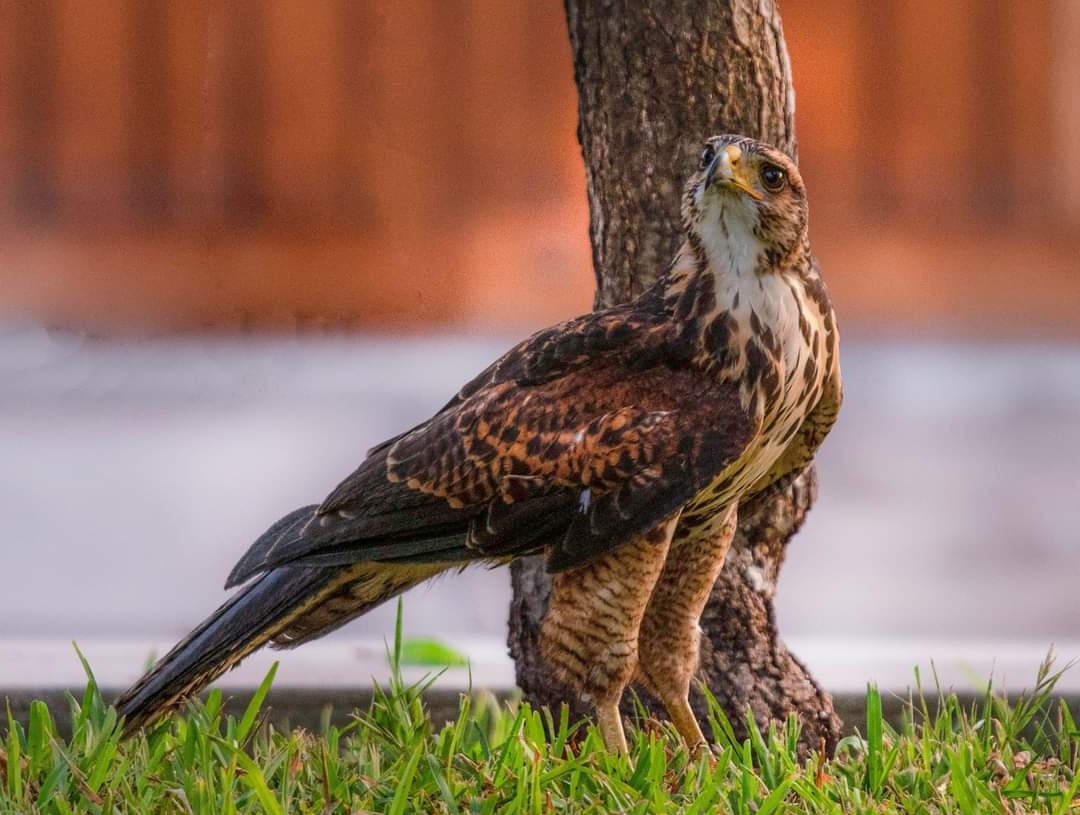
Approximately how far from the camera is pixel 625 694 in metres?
3.72

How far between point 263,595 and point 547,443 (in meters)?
0.66

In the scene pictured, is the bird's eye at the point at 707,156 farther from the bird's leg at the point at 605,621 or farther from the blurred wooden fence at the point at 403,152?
the blurred wooden fence at the point at 403,152

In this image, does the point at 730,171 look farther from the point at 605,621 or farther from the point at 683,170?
the point at 605,621

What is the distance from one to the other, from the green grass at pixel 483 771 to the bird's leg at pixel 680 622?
76 millimetres

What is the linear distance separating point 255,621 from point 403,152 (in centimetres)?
655

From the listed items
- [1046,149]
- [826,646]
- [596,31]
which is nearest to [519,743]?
[596,31]

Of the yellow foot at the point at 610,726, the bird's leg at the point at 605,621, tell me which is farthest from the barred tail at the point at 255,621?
the yellow foot at the point at 610,726

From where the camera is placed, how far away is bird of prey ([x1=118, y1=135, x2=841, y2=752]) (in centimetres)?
294

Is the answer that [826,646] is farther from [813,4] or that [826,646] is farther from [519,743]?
[813,4]

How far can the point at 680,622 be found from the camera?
3336 millimetres

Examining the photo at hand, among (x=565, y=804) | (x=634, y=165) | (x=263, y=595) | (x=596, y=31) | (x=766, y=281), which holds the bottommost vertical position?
(x=565, y=804)

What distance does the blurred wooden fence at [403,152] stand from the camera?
8992 mm

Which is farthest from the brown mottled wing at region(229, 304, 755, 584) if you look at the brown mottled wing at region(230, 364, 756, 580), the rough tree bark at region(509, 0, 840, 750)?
the rough tree bark at region(509, 0, 840, 750)

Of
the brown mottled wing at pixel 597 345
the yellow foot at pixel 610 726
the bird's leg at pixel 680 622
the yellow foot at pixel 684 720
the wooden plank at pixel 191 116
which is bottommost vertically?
the yellow foot at pixel 684 720
